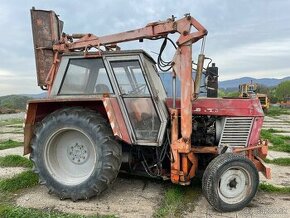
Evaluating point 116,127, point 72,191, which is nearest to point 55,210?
point 72,191

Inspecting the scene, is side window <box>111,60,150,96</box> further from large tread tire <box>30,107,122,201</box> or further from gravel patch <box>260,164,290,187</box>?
gravel patch <box>260,164,290,187</box>

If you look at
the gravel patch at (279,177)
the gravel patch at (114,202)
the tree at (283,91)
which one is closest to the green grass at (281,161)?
the gravel patch at (279,177)

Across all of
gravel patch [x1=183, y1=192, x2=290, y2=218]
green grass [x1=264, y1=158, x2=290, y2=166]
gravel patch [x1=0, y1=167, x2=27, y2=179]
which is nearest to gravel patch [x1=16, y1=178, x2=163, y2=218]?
gravel patch [x1=183, y1=192, x2=290, y2=218]

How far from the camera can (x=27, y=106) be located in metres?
5.40

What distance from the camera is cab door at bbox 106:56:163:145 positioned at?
17.1 ft

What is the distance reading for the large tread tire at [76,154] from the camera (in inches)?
196

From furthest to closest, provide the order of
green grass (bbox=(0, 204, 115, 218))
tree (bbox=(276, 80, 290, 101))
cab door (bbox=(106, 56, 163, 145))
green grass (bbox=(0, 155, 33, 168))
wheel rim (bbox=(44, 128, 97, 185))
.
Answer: tree (bbox=(276, 80, 290, 101)) → green grass (bbox=(0, 155, 33, 168)) → wheel rim (bbox=(44, 128, 97, 185)) → cab door (bbox=(106, 56, 163, 145)) → green grass (bbox=(0, 204, 115, 218))

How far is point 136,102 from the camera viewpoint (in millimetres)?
5258

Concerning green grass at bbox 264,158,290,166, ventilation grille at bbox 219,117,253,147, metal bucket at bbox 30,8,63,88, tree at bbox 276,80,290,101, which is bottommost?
green grass at bbox 264,158,290,166

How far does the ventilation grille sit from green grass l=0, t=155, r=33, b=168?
4.01 meters

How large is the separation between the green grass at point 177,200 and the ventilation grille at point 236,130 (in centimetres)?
91

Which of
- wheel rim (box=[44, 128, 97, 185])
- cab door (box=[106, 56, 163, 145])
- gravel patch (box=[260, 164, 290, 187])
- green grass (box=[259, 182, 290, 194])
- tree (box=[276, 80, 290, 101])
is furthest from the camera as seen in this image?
tree (box=[276, 80, 290, 101])

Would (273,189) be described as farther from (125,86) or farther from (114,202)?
(125,86)

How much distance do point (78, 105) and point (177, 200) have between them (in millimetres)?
2035
